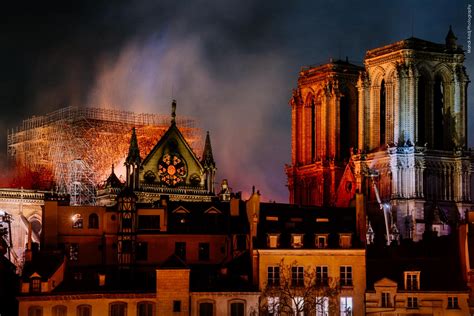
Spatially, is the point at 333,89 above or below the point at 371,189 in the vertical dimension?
above

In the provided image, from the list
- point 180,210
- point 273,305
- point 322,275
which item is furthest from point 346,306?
point 180,210

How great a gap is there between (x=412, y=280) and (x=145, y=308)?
62.6 ft

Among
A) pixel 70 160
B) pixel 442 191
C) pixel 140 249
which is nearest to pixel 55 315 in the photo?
pixel 140 249

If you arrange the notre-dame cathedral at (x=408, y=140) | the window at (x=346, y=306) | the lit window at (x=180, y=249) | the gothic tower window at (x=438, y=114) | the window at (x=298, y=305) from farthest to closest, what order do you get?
the gothic tower window at (x=438, y=114) → the notre-dame cathedral at (x=408, y=140) → the lit window at (x=180, y=249) → the window at (x=346, y=306) → the window at (x=298, y=305)

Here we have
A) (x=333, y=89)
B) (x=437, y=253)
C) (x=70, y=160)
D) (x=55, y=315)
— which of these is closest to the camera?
(x=55, y=315)

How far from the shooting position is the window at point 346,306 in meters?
89.8

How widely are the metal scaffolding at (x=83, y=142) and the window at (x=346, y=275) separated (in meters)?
51.8

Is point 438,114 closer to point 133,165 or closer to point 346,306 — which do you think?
point 133,165

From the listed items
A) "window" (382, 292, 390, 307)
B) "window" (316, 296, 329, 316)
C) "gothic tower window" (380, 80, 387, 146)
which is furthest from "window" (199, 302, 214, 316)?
"gothic tower window" (380, 80, 387, 146)

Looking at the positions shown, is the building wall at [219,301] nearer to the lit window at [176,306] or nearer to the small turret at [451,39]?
the lit window at [176,306]

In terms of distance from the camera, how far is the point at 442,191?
144000mm

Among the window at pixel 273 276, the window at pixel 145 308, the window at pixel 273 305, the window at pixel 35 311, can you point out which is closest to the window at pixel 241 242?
the window at pixel 273 276

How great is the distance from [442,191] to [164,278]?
206 ft

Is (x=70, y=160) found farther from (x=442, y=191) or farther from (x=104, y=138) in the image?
(x=442, y=191)
